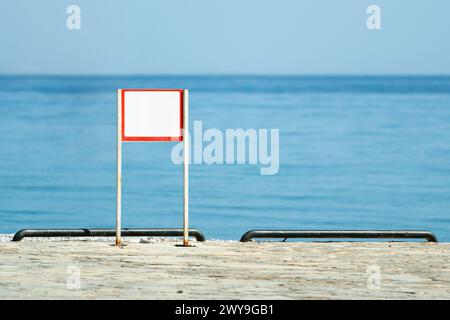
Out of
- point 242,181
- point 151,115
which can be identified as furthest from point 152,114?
point 242,181

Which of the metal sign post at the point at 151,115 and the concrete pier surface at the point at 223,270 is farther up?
the metal sign post at the point at 151,115

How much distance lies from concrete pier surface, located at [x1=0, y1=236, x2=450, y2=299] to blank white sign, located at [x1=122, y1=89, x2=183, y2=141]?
898 millimetres

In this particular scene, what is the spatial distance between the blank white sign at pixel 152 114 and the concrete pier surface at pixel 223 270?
2.95 ft

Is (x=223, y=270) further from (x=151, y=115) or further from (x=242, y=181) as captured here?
(x=242, y=181)

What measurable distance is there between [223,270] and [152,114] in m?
1.52

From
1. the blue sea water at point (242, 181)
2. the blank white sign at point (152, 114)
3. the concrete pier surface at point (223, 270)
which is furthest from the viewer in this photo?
the blue sea water at point (242, 181)

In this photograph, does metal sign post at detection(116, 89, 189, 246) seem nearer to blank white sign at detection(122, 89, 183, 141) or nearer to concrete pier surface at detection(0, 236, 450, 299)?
blank white sign at detection(122, 89, 183, 141)

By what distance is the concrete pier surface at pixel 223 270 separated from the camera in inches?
323

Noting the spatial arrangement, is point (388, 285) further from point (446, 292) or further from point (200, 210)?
point (200, 210)

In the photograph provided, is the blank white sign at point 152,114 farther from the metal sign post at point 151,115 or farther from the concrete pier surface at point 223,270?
the concrete pier surface at point 223,270

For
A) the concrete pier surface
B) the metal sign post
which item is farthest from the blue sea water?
the metal sign post

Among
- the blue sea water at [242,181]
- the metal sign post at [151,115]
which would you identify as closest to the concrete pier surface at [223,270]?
the metal sign post at [151,115]
